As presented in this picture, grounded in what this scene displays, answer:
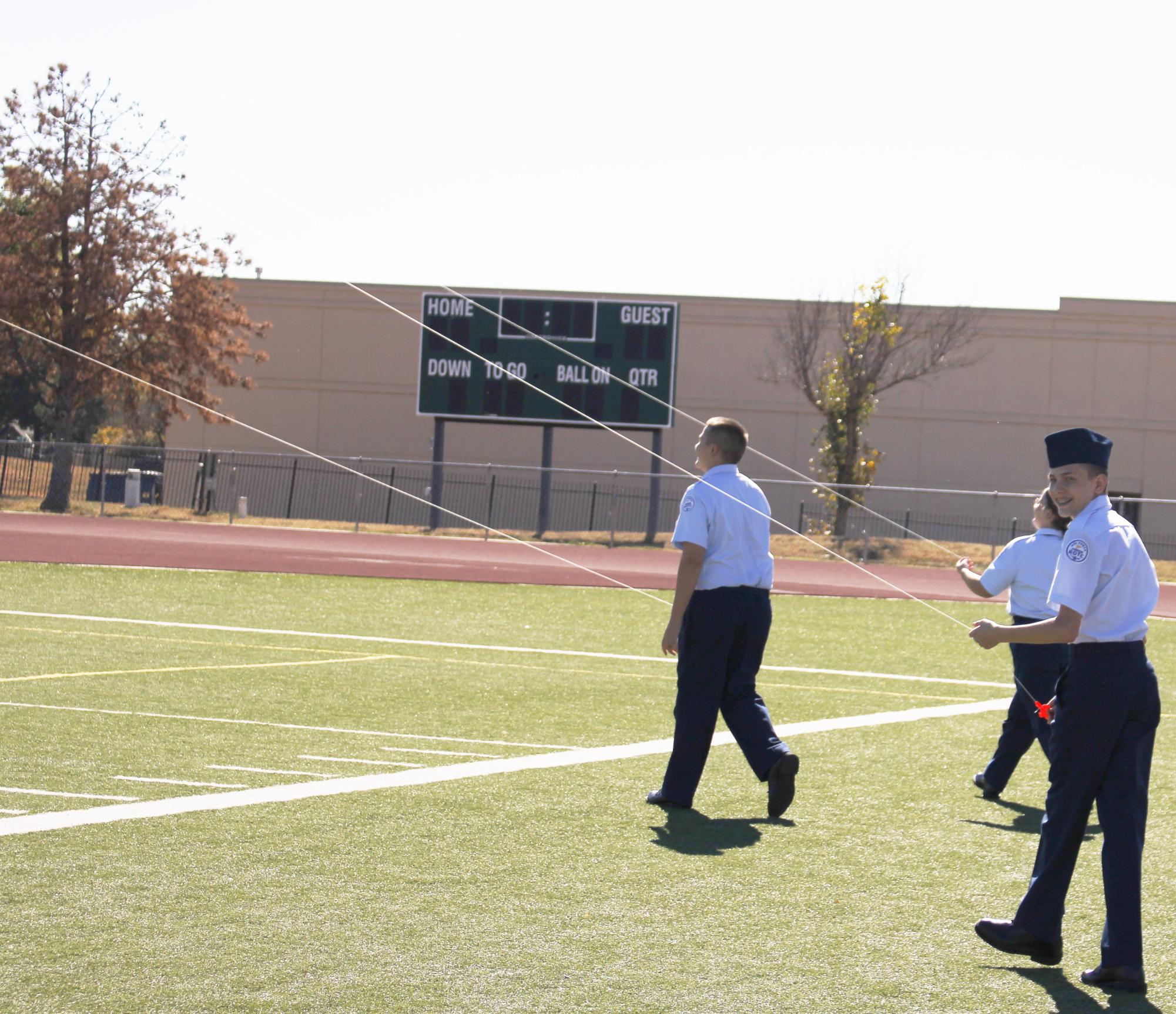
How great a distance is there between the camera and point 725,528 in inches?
300

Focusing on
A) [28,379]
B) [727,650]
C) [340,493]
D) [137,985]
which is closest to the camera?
[137,985]

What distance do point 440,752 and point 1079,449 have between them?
4.89 meters

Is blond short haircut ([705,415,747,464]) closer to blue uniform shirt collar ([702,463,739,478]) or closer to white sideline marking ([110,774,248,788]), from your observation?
blue uniform shirt collar ([702,463,739,478])

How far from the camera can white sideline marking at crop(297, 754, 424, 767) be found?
8.73 m

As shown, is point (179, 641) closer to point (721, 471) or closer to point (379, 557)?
point (721, 471)

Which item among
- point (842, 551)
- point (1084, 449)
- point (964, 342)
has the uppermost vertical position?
point (964, 342)

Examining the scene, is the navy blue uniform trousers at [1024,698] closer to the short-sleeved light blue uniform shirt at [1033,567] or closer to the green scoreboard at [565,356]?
the short-sleeved light blue uniform shirt at [1033,567]

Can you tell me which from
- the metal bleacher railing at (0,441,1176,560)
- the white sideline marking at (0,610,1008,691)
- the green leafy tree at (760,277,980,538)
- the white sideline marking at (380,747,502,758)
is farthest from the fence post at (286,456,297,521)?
the white sideline marking at (380,747,502,758)

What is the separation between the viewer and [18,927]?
207 inches

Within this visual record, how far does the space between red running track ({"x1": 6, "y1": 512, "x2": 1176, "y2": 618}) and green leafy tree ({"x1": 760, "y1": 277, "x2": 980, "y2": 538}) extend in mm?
5132

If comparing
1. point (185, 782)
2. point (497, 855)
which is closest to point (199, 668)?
point (185, 782)

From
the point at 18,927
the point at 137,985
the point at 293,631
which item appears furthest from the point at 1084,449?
the point at 293,631

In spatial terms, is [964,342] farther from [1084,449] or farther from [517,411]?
[1084,449]

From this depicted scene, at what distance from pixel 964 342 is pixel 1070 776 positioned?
43102mm
